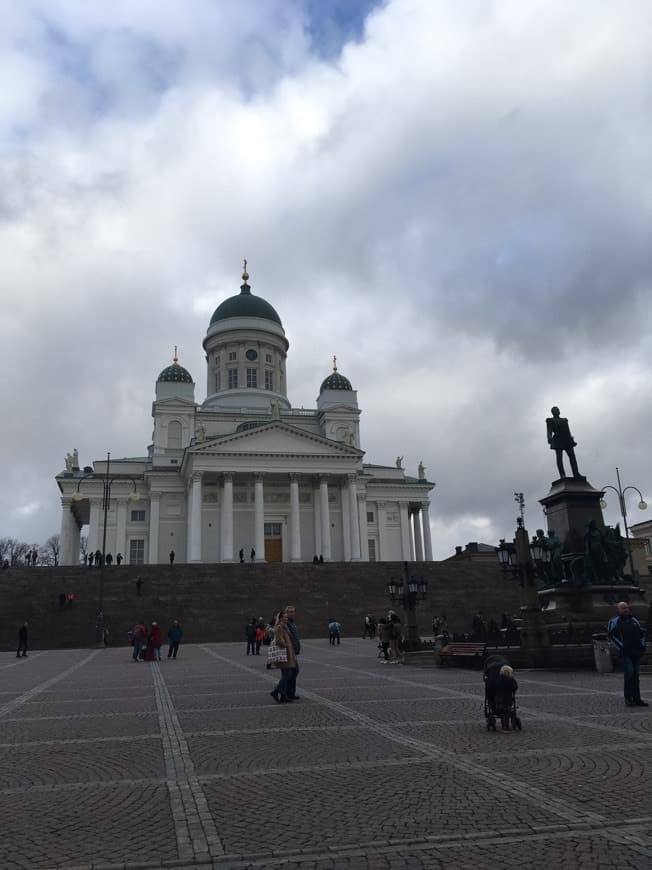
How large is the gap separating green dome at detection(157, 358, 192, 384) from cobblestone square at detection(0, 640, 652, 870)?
59.1 meters

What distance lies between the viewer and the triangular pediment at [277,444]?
195ft

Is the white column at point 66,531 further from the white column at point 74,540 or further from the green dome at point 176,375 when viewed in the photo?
the green dome at point 176,375

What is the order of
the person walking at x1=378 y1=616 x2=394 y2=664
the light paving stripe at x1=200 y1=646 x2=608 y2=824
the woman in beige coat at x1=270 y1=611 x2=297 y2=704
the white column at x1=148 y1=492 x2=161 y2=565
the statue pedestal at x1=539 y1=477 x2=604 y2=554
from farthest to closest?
1. the white column at x1=148 y1=492 x2=161 y2=565
2. the person walking at x1=378 y1=616 x2=394 y2=664
3. the statue pedestal at x1=539 y1=477 x2=604 y2=554
4. the woman in beige coat at x1=270 y1=611 x2=297 y2=704
5. the light paving stripe at x1=200 y1=646 x2=608 y2=824

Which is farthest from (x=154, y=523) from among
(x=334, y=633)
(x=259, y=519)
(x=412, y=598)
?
(x=412, y=598)

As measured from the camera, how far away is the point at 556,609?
2116cm

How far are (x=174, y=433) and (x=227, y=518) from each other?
14.3m

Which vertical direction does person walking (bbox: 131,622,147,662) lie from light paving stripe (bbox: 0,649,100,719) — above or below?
above

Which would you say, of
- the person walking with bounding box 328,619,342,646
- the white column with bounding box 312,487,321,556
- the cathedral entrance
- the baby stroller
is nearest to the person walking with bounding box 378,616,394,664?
the person walking with bounding box 328,619,342,646

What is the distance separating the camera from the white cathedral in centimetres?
5988

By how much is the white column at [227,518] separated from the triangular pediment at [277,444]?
8.16ft

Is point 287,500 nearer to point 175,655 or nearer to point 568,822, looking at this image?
point 175,655

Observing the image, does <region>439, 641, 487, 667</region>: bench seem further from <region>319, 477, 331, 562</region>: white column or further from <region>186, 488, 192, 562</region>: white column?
<region>186, 488, 192, 562</region>: white column

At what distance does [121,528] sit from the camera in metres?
64.3

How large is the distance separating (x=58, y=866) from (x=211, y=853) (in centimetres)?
103
